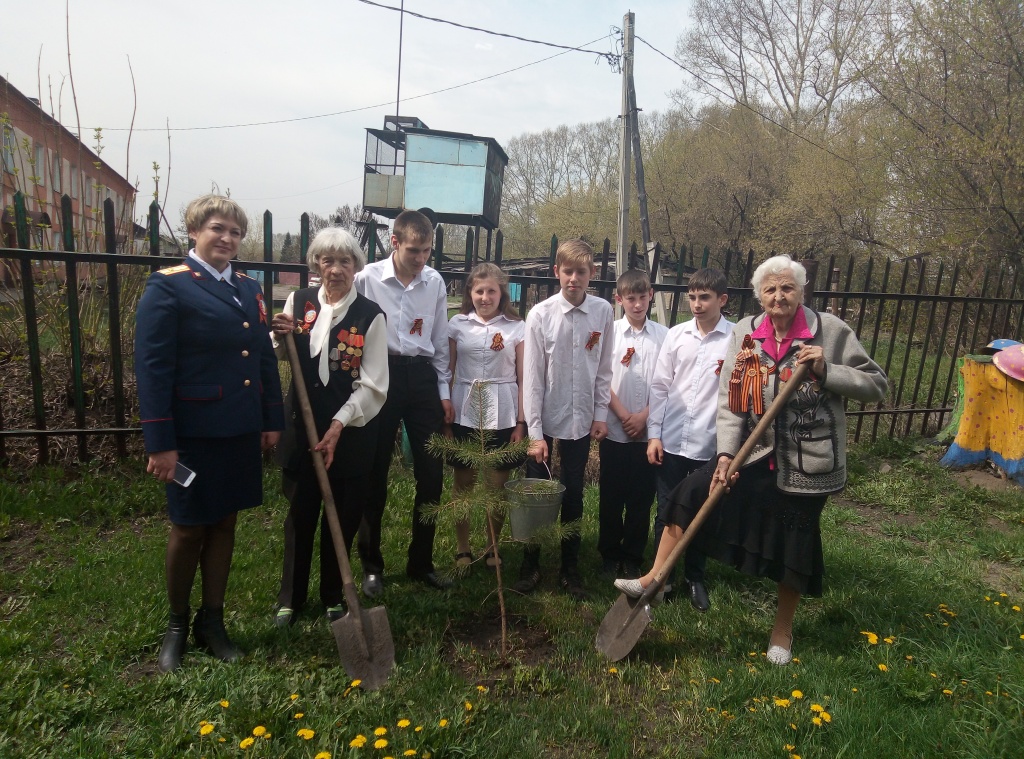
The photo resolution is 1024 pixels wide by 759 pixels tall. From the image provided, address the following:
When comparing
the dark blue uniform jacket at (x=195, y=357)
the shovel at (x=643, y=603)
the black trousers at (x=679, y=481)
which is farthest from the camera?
the black trousers at (x=679, y=481)

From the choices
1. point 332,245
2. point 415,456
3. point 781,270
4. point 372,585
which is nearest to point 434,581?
point 372,585

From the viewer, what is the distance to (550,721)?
247 centimetres

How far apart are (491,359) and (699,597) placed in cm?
170

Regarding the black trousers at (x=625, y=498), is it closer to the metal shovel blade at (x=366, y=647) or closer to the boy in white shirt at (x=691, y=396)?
the boy in white shirt at (x=691, y=396)

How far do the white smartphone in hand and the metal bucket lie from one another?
1.39m

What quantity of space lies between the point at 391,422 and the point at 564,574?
1.29 meters

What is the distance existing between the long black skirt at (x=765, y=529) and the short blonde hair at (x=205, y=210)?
2426 mm

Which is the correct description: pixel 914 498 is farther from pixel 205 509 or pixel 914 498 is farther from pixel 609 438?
pixel 205 509

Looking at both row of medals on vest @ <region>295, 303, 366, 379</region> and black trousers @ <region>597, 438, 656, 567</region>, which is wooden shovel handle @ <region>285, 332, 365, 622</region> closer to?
row of medals on vest @ <region>295, 303, 366, 379</region>

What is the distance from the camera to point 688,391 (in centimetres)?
353

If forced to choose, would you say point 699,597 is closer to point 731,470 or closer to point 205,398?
point 731,470

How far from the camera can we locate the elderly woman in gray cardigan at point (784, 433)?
2.79 metres

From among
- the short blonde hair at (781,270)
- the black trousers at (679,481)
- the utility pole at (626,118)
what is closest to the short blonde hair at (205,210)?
the short blonde hair at (781,270)

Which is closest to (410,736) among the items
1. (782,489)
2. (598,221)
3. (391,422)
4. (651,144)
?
(391,422)
